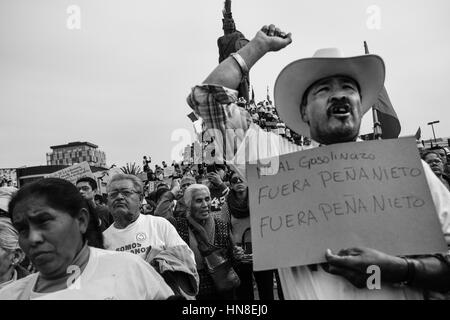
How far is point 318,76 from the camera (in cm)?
172

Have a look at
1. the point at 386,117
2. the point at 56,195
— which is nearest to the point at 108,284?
the point at 56,195

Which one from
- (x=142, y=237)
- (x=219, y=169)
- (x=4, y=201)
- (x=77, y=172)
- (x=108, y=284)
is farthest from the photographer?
(x=219, y=169)

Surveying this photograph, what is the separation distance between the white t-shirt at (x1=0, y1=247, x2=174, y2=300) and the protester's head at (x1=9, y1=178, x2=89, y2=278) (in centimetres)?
9

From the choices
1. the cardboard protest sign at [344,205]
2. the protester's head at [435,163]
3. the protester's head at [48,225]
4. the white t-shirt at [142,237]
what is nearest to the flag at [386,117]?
the protester's head at [435,163]

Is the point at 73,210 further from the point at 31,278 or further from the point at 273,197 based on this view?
the point at 273,197

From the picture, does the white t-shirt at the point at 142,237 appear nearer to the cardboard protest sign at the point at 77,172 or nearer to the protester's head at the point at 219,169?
the cardboard protest sign at the point at 77,172

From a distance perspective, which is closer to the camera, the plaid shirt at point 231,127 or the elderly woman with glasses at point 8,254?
the plaid shirt at point 231,127

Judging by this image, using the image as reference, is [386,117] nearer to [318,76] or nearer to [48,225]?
[318,76]

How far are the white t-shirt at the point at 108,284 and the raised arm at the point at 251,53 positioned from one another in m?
0.85

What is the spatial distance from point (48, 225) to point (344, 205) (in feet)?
3.80

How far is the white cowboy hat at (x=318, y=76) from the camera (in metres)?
1.69

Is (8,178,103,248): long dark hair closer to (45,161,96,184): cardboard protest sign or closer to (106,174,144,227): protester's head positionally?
(106,174,144,227): protester's head
